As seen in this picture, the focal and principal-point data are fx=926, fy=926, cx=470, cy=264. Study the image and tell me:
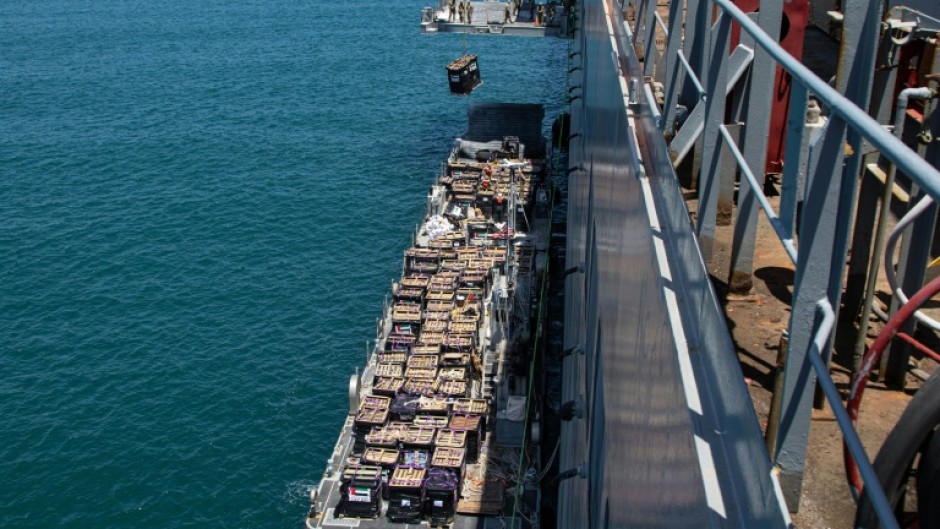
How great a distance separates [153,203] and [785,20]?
43251mm

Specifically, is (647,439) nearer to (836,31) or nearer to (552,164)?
(836,31)

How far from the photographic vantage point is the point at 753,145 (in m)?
4.60

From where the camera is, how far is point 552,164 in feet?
167

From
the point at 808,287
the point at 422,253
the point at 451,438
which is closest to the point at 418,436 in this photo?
the point at 451,438

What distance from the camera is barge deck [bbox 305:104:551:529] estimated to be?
915 inches

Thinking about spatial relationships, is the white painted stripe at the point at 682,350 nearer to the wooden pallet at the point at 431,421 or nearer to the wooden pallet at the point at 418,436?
the wooden pallet at the point at 418,436

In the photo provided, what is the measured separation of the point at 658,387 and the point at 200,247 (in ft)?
132

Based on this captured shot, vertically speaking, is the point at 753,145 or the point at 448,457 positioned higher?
the point at 753,145

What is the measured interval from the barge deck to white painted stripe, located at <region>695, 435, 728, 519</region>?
1958 centimetres

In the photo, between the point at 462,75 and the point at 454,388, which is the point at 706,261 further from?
the point at 462,75

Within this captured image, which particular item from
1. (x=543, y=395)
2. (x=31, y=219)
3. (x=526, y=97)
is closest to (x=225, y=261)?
(x=31, y=219)

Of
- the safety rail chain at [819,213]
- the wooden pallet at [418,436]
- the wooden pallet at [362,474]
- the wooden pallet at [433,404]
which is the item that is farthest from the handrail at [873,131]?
the wooden pallet at [433,404]

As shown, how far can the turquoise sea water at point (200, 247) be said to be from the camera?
2836 centimetres

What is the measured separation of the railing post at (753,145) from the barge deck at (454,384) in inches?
710
